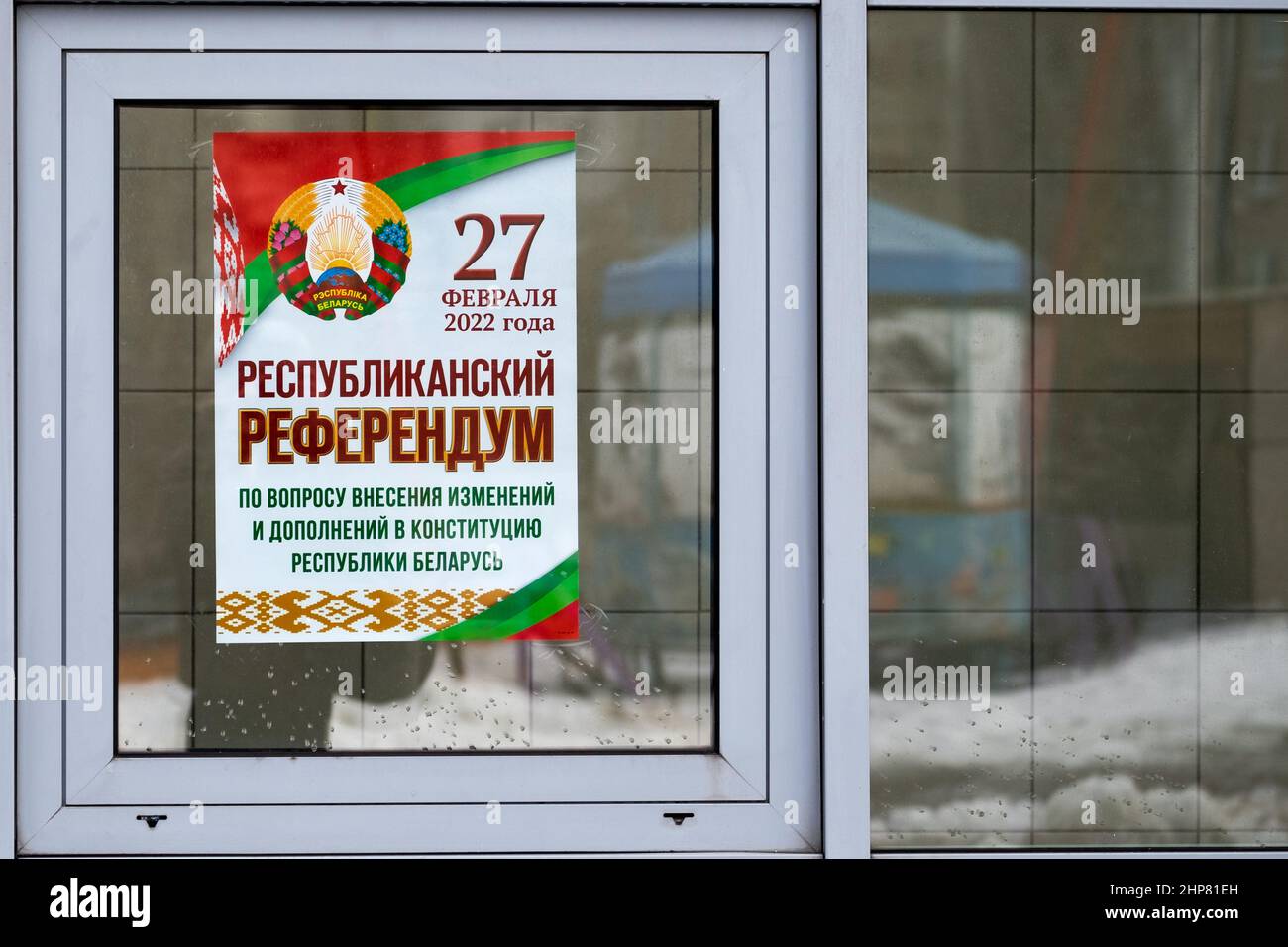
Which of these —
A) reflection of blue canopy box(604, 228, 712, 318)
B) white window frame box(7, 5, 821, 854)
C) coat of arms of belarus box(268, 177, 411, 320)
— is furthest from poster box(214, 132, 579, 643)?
white window frame box(7, 5, 821, 854)

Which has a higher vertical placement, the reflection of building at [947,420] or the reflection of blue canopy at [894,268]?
the reflection of blue canopy at [894,268]

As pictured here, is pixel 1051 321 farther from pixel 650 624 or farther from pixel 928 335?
pixel 650 624

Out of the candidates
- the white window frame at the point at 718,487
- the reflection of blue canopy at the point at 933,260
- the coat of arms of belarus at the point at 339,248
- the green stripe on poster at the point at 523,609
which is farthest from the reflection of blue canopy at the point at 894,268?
the green stripe on poster at the point at 523,609

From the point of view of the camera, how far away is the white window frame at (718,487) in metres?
3.04

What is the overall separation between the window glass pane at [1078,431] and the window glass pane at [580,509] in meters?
0.55

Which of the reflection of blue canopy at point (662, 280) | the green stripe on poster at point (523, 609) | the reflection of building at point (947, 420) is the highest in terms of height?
the reflection of blue canopy at point (662, 280)

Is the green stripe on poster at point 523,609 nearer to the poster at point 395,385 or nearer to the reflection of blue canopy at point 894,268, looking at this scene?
the poster at point 395,385

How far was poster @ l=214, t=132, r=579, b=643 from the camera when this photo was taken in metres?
3.08

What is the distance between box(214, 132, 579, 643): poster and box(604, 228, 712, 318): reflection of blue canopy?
4.7 inches
